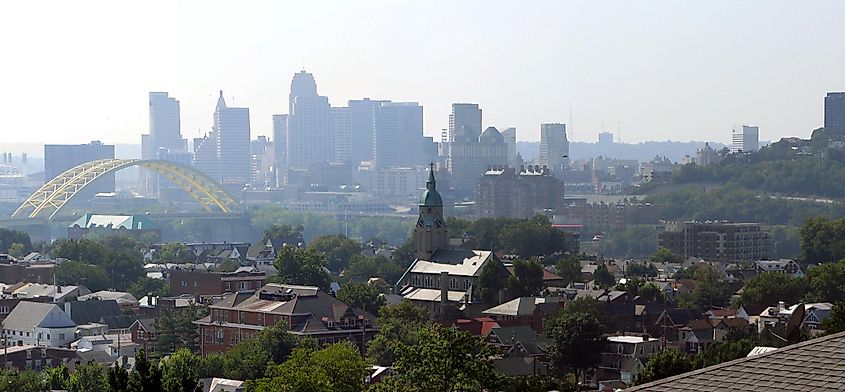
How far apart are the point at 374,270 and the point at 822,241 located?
1110 inches

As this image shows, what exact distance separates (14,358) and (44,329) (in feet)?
37.1

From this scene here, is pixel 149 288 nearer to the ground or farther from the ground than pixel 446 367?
nearer to the ground

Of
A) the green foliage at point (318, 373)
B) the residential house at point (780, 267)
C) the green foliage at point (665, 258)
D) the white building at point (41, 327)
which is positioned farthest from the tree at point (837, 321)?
the green foliage at point (665, 258)

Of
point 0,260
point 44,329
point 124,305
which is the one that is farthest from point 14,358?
point 0,260

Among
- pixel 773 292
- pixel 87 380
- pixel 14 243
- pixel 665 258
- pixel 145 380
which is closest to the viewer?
pixel 145 380

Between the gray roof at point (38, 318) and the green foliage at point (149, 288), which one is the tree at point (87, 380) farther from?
the green foliage at point (149, 288)

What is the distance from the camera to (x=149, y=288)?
113 m

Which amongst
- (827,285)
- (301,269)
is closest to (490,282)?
(301,269)

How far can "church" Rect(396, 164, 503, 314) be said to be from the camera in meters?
95.8

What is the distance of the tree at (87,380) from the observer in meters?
57.7

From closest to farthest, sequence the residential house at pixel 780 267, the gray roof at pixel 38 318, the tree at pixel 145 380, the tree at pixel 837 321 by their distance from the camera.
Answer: the tree at pixel 145 380 → the tree at pixel 837 321 → the gray roof at pixel 38 318 → the residential house at pixel 780 267

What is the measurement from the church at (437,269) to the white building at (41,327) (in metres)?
17.7

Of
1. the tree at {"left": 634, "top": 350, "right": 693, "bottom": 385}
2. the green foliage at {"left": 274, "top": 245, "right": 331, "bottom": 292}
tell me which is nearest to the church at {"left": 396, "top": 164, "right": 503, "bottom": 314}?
the green foliage at {"left": 274, "top": 245, "right": 331, "bottom": 292}

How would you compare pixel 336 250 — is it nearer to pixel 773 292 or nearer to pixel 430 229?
pixel 430 229
